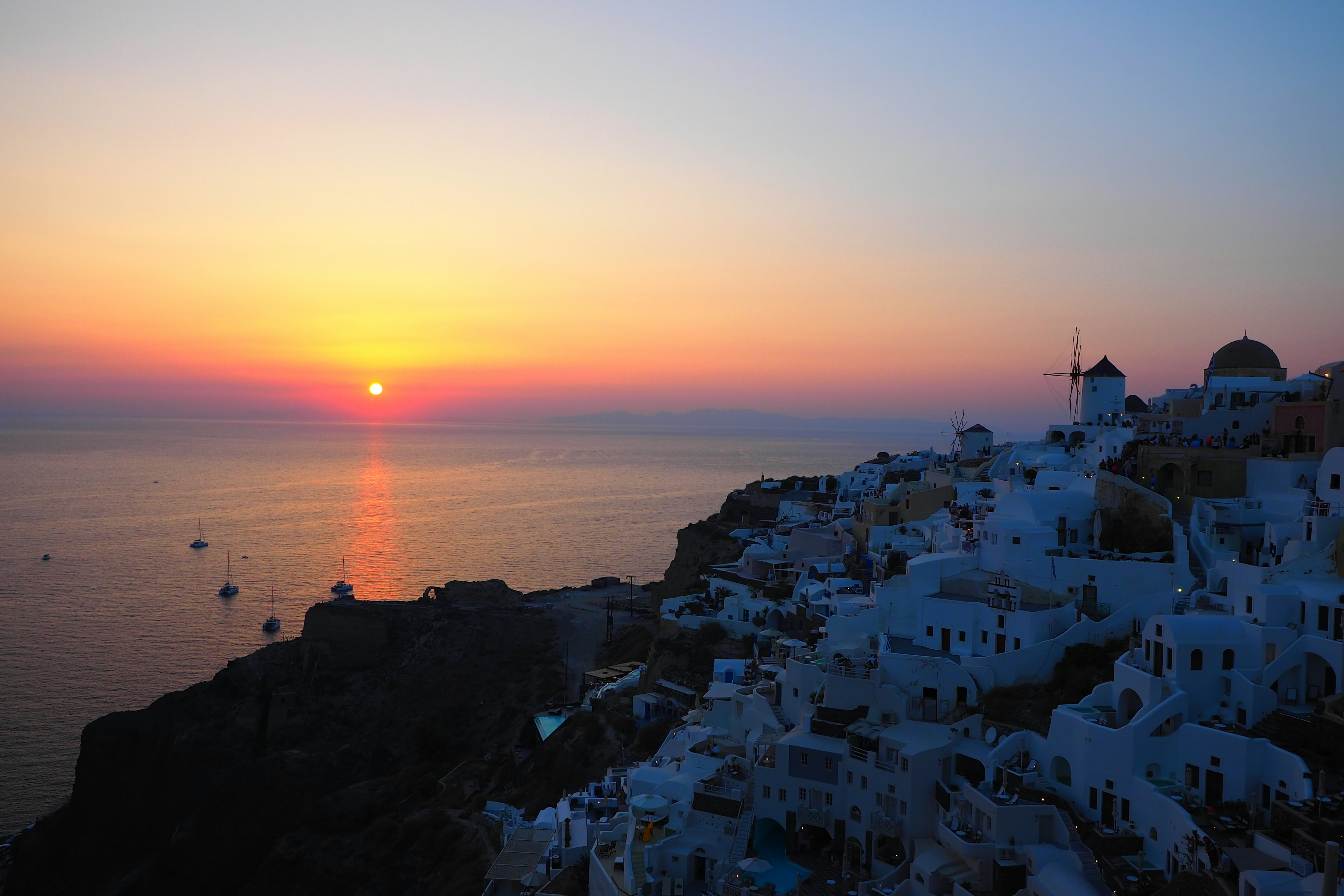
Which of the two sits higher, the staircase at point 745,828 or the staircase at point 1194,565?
the staircase at point 1194,565

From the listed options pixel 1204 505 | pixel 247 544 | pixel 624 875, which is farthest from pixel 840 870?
pixel 247 544

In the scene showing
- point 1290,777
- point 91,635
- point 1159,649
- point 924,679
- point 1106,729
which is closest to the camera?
point 1290,777

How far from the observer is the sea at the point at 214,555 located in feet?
151

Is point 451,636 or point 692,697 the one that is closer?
point 692,697

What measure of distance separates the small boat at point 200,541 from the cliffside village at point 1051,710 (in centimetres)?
6947

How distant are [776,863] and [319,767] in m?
26.1

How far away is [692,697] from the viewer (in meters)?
30.4

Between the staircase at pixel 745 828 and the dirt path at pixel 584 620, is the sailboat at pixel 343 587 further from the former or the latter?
the staircase at pixel 745 828

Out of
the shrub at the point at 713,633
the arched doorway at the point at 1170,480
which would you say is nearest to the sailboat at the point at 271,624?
the shrub at the point at 713,633

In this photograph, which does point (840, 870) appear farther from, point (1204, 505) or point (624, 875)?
point (1204, 505)

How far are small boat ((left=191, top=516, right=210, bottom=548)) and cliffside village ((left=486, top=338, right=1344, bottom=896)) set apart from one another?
69.5m

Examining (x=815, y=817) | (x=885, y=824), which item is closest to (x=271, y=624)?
(x=815, y=817)

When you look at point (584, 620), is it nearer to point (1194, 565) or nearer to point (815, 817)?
point (815, 817)

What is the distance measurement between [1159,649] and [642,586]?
1796 inches
